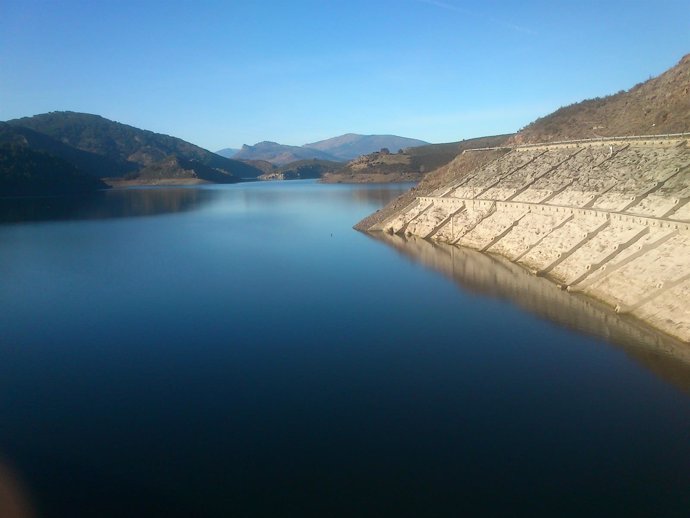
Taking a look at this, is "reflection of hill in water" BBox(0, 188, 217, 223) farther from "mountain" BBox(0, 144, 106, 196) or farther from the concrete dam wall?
the concrete dam wall

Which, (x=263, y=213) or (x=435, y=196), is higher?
(x=435, y=196)

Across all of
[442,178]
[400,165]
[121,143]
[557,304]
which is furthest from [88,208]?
[121,143]

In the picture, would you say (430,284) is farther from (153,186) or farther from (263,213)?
(153,186)

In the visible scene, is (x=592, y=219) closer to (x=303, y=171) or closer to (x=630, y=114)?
(x=630, y=114)

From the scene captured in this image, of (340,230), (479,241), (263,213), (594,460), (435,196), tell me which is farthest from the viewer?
(263,213)

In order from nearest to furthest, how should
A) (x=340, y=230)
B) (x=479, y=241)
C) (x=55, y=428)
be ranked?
(x=55, y=428), (x=479, y=241), (x=340, y=230)

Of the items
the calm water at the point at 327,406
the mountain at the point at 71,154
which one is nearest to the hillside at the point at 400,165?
the mountain at the point at 71,154

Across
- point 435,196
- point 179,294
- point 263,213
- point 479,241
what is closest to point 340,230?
point 435,196

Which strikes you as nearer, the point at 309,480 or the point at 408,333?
the point at 309,480
